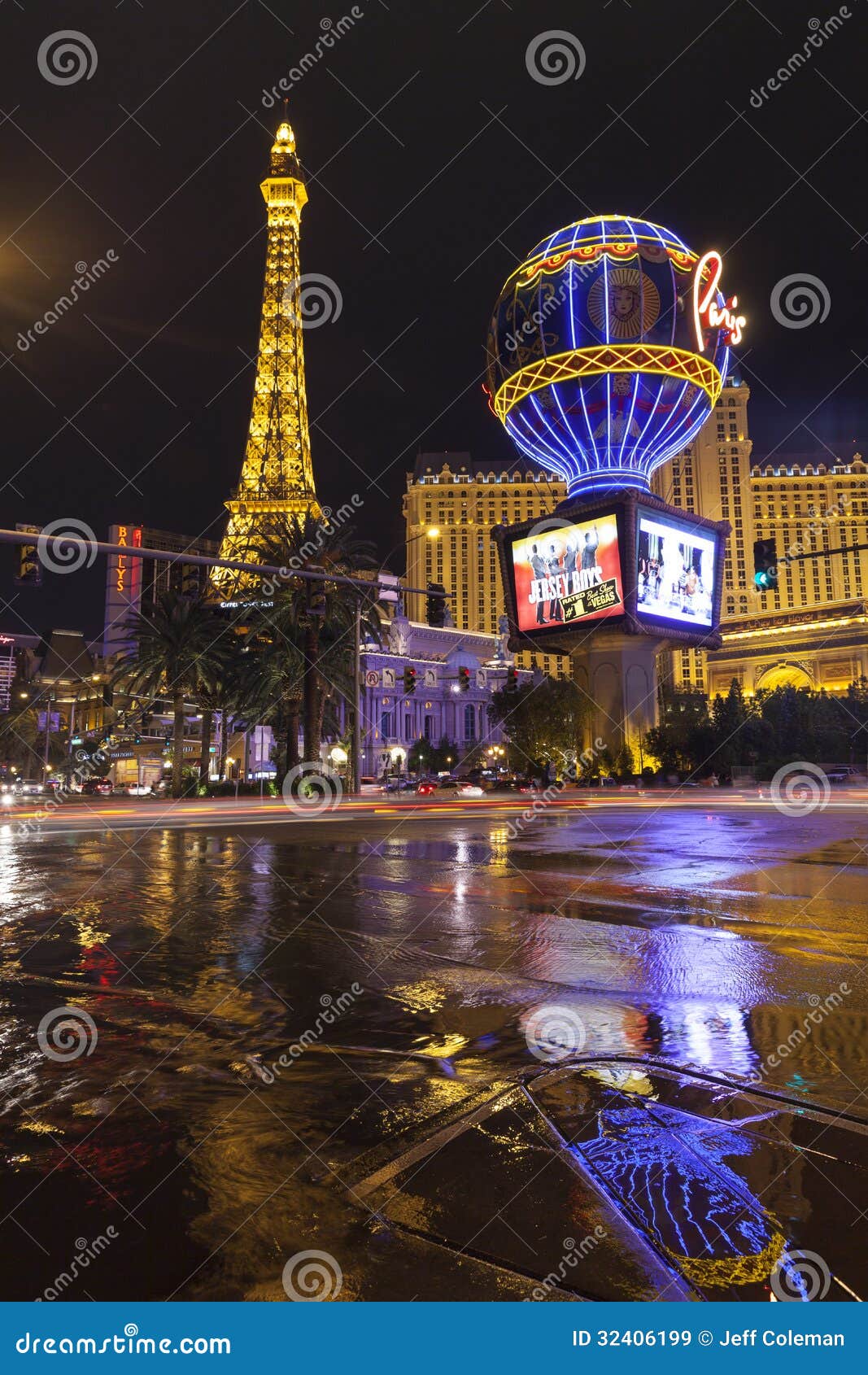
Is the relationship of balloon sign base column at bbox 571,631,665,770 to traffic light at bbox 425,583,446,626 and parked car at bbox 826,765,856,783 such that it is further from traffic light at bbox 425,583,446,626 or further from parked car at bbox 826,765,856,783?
traffic light at bbox 425,583,446,626

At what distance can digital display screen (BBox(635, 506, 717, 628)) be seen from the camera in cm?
4512

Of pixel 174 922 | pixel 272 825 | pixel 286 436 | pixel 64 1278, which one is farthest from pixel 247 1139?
pixel 286 436

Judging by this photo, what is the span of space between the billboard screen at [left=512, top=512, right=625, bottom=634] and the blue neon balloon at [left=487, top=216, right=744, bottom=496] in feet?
12.2

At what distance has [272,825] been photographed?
24.5 m

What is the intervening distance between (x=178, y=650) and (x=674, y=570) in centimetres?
2716

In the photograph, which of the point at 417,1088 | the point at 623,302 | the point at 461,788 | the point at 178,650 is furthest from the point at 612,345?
the point at 417,1088

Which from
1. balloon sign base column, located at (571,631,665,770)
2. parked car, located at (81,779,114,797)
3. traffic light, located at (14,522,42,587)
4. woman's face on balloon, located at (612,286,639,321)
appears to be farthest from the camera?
parked car, located at (81,779,114,797)

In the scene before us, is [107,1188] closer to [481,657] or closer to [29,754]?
[29,754]

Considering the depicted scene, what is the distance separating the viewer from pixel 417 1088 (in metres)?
4.04

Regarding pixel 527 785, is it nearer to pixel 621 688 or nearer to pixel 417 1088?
pixel 621 688

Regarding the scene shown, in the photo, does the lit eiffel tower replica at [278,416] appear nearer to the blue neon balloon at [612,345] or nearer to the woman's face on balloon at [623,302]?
the blue neon balloon at [612,345]

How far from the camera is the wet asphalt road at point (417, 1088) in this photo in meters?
2.58

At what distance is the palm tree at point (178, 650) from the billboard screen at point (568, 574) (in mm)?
17787

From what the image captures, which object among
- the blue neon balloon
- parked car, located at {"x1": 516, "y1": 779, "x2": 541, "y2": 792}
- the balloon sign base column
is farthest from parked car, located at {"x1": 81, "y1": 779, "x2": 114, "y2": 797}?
the blue neon balloon
